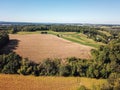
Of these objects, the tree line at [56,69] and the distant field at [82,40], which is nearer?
the tree line at [56,69]

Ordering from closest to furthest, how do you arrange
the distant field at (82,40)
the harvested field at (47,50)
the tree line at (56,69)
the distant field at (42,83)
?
the distant field at (42,83)
the tree line at (56,69)
the harvested field at (47,50)
the distant field at (82,40)

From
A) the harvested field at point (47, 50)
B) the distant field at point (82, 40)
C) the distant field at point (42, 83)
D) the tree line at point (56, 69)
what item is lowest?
the distant field at point (82, 40)

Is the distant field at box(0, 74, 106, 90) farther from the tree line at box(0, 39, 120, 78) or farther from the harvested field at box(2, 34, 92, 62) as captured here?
the harvested field at box(2, 34, 92, 62)

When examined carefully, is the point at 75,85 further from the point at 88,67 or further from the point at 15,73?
the point at 15,73

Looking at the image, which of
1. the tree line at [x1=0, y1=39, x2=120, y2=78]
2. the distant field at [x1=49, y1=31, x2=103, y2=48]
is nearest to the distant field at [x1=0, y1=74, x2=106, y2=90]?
the tree line at [x1=0, y1=39, x2=120, y2=78]

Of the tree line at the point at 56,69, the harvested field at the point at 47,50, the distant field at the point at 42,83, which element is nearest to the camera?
the distant field at the point at 42,83

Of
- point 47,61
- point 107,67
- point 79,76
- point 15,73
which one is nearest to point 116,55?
point 107,67

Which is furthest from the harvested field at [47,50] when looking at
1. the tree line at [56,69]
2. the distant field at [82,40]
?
the tree line at [56,69]

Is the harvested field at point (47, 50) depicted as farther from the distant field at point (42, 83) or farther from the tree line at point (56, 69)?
the distant field at point (42, 83)

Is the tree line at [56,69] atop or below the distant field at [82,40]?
atop
